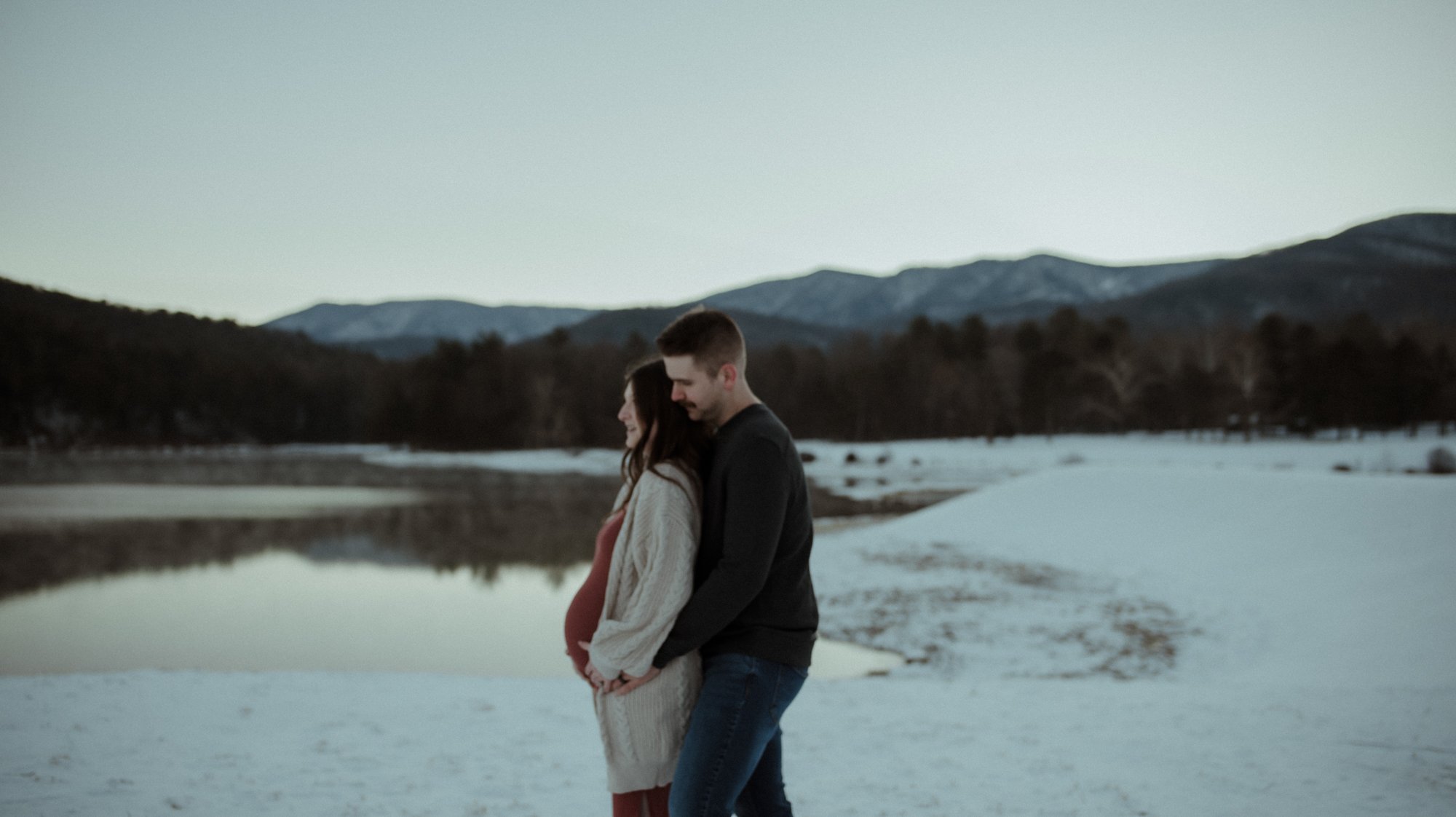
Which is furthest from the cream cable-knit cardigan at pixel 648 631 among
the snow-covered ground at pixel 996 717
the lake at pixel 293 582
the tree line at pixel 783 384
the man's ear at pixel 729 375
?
the tree line at pixel 783 384

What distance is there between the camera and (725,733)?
223 cm

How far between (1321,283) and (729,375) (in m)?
153

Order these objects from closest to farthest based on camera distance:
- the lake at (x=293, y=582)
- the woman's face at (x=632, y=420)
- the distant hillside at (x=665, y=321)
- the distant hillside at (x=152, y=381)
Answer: the woman's face at (x=632, y=420), the lake at (x=293, y=582), the distant hillside at (x=152, y=381), the distant hillside at (x=665, y=321)

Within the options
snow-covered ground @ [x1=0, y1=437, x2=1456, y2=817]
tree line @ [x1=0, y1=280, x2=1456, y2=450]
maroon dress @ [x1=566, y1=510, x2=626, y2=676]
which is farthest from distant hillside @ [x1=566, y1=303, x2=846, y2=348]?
maroon dress @ [x1=566, y1=510, x2=626, y2=676]

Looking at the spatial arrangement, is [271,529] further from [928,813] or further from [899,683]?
[928,813]

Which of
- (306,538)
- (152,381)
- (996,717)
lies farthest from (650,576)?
(152,381)

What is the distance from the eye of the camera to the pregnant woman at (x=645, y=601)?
2.20 meters

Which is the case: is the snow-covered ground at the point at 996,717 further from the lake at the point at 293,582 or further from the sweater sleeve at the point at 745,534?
the sweater sleeve at the point at 745,534

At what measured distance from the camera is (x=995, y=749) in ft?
16.9

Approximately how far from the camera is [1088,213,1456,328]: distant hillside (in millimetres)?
100062

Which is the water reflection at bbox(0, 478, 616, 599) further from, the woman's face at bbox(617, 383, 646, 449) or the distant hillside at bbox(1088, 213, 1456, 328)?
the distant hillside at bbox(1088, 213, 1456, 328)

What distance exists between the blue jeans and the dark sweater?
0.18ft

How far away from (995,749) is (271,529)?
1954 centimetres

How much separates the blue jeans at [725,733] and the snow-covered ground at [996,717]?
85.0 inches
